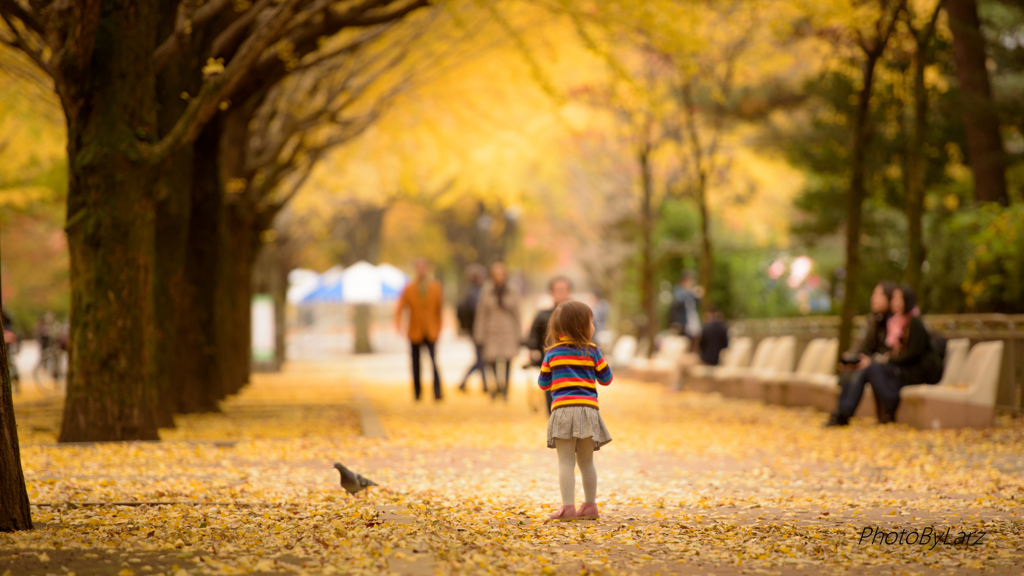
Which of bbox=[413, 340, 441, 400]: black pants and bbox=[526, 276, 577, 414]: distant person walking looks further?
A: bbox=[413, 340, 441, 400]: black pants

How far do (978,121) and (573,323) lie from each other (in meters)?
13.0

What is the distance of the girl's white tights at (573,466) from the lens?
7.23 m

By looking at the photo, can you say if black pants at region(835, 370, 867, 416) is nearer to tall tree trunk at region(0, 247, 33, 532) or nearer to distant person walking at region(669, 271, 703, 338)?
tall tree trunk at region(0, 247, 33, 532)

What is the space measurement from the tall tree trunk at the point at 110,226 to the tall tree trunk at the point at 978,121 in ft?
40.0

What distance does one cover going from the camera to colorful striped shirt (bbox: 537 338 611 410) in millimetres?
7312

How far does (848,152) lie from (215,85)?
43.2 feet

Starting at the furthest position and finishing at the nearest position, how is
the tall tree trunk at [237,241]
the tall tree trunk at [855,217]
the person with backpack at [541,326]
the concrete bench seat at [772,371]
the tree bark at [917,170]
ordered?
the concrete bench seat at [772,371] < the tall tree trunk at [237,241] < the tall tree trunk at [855,217] < the tree bark at [917,170] < the person with backpack at [541,326]

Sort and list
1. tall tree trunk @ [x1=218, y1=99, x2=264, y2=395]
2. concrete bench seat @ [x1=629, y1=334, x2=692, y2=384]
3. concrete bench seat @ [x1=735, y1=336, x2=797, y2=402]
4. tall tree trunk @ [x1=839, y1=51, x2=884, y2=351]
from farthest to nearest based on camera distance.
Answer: concrete bench seat @ [x1=629, y1=334, x2=692, y2=384], concrete bench seat @ [x1=735, y1=336, x2=797, y2=402], tall tree trunk @ [x1=218, y1=99, x2=264, y2=395], tall tree trunk @ [x1=839, y1=51, x2=884, y2=351]

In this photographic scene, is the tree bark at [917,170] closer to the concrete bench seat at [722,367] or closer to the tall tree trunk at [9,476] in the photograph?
the concrete bench seat at [722,367]

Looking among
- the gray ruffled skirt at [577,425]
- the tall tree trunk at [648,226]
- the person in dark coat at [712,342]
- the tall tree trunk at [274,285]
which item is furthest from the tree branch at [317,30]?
the tall tree trunk at [274,285]

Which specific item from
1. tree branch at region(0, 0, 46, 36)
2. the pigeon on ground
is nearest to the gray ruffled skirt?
the pigeon on ground

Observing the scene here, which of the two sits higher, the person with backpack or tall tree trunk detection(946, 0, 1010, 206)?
tall tree trunk detection(946, 0, 1010, 206)

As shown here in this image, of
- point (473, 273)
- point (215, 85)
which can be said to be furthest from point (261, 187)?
point (215, 85)

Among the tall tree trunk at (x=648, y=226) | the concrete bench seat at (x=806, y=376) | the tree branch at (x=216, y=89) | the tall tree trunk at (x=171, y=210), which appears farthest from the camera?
the tall tree trunk at (x=648, y=226)
